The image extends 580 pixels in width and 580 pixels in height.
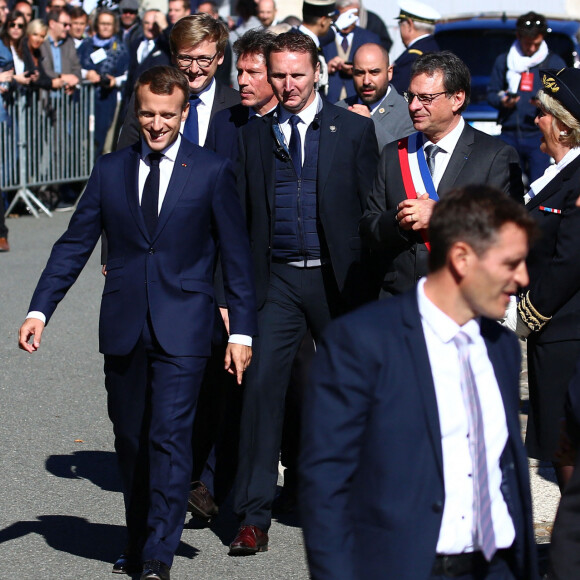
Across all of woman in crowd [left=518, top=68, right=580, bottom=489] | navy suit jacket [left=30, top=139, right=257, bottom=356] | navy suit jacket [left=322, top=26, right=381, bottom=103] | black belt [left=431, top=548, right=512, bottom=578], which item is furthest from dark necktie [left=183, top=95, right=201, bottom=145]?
navy suit jacket [left=322, top=26, right=381, bottom=103]

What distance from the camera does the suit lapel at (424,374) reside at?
10.3 feet

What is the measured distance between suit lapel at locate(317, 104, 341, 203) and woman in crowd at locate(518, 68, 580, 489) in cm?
103

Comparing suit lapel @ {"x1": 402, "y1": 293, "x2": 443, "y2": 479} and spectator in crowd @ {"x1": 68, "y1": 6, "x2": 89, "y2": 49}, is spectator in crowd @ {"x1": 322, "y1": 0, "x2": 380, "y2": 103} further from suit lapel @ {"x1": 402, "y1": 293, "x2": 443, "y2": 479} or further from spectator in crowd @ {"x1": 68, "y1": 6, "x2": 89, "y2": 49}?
suit lapel @ {"x1": 402, "y1": 293, "x2": 443, "y2": 479}

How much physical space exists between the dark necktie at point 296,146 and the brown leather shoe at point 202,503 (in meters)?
1.54

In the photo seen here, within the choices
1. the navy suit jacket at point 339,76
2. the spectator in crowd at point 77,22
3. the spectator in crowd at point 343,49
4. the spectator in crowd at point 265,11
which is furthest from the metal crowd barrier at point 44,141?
the navy suit jacket at point 339,76

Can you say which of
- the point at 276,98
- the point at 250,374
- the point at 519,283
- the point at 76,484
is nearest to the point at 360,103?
the point at 276,98

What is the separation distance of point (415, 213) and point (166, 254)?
39.6 inches

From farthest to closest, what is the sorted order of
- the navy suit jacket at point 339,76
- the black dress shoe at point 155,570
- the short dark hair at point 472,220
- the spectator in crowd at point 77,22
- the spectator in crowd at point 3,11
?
the spectator in crowd at point 77,22
the spectator in crowd at point 3,11
the navy suit jacket at point 339,76
the black dress shoe at point 155,570
the short dark hair at point 472,220

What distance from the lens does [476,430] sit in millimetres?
3211

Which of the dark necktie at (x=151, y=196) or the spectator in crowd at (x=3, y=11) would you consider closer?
the dark necktie at (x=151, y=196)

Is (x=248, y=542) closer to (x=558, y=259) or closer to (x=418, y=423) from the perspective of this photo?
(x=558, y=259)

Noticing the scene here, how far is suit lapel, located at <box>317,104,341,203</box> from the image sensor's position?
5895 millimetres

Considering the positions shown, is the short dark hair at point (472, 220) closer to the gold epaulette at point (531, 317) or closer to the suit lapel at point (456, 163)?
the gold epaulette at point (531, 317)

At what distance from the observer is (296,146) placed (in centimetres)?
597
